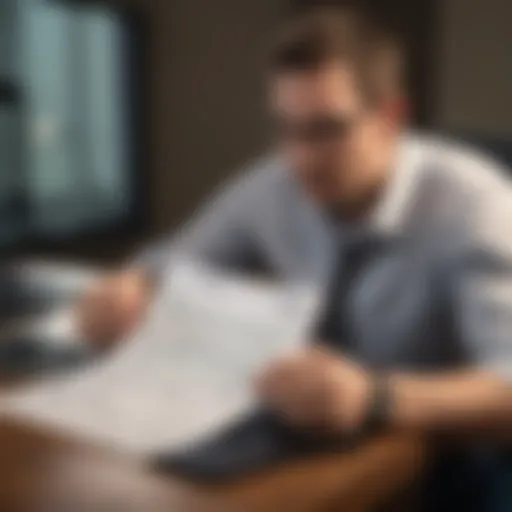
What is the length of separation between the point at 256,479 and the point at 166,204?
6.6 inches

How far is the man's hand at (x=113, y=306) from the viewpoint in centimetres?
59

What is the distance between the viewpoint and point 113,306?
0.59 metres

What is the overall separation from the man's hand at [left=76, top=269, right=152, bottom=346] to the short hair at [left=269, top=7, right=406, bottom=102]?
164 mm

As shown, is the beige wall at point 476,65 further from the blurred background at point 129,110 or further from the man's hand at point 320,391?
the man's hand at point 320,391

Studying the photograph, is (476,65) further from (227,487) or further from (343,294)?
(227,487)

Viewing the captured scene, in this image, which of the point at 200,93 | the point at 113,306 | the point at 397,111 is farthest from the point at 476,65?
the point at 113,306

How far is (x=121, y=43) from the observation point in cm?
56

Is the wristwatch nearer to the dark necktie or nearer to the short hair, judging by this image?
the dark necktie

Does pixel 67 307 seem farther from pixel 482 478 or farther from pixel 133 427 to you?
pixel 482 478

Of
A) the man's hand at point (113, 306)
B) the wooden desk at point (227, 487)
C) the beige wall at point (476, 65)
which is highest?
the beige wall at point (476, 65)

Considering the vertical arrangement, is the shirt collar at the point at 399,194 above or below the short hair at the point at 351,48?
below

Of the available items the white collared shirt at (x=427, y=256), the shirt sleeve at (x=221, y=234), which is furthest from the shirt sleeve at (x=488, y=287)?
the shirt sleeve at (x=221, y=234)

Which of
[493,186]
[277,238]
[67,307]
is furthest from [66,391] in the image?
[493,186]

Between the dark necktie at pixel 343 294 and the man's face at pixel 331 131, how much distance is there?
3cm
